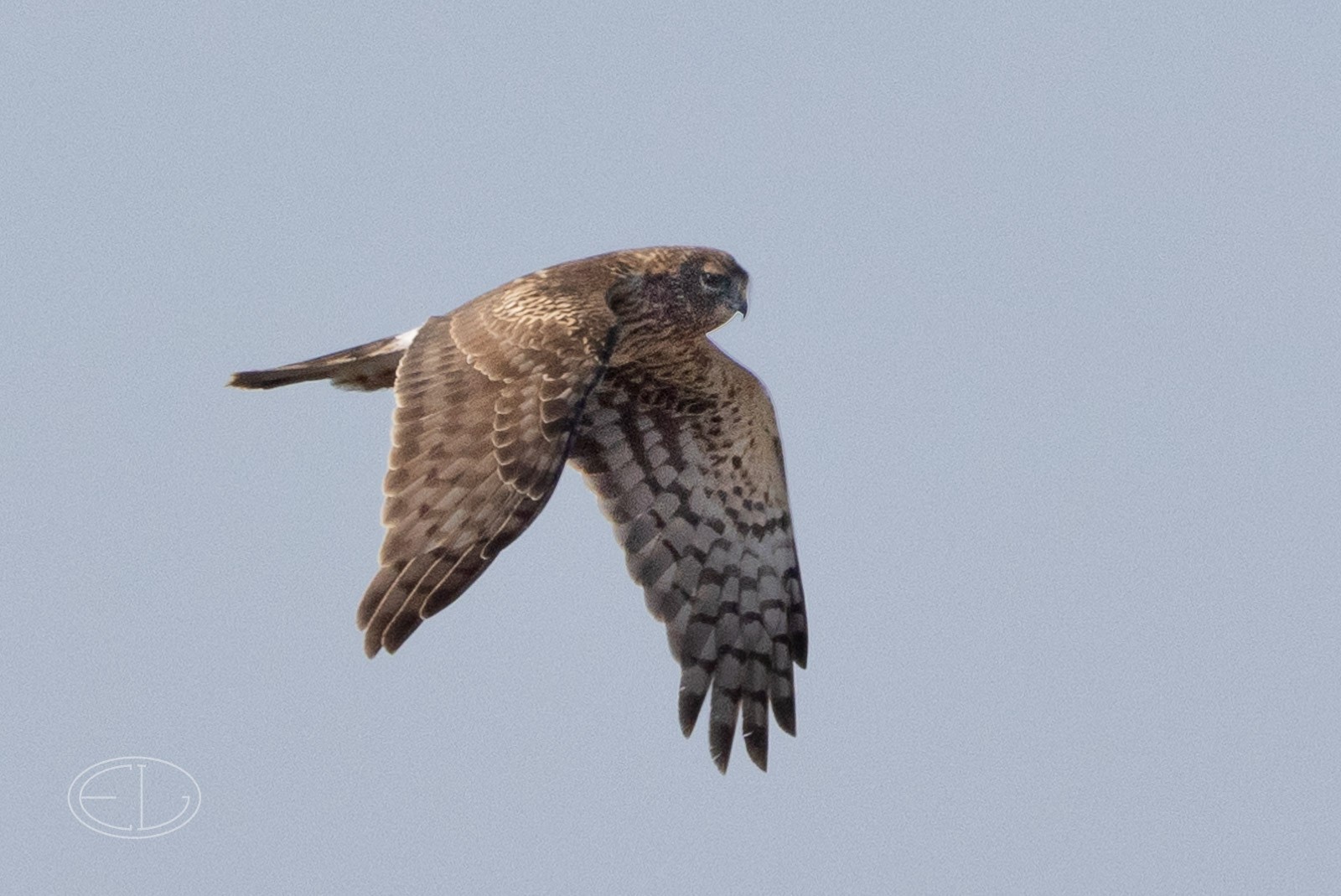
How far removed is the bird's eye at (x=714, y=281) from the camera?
11227mm

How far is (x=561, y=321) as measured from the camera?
9.91 m

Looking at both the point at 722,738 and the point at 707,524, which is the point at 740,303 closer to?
the point at 707,524

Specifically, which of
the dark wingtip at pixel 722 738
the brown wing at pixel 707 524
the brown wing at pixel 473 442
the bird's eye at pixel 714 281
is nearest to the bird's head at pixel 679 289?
the bird's eye at pixel 714 281

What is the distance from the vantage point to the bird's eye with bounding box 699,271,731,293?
36.8 feet

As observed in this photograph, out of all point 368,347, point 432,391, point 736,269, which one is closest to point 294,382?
point 368,347

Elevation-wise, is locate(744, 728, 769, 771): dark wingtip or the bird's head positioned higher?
the bird's head

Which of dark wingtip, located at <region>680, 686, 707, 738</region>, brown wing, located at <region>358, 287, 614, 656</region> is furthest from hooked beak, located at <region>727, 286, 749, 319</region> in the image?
dark wingtip, located at <region>680, 686, 707, 738</region>

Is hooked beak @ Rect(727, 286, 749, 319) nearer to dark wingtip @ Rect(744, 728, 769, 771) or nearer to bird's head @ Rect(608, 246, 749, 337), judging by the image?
bird's head @ Rect(608, 246, 749, 337)

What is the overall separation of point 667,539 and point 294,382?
2.08 meters

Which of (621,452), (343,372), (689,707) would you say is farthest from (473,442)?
(689,707)

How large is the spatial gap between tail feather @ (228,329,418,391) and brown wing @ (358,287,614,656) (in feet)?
1.93

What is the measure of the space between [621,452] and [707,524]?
58 centimetres

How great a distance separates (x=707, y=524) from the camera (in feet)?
38.9

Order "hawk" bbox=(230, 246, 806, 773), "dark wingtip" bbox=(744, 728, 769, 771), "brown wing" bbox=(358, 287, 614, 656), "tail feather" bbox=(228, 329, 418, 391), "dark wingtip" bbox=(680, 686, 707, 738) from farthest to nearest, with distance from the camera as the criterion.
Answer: "dark wingtip" bbox=(744, 728, 769, 771) → "dark wingtip" bbox=(680, 686, 707, 738) → "tail feather" bbox=(228, 329, 418, 391) → "hawk" bbox=(230, 246, 806, 773) → "brown wing" bbox=(358, 287, 614, 656)
